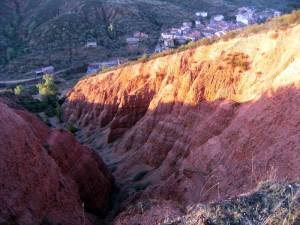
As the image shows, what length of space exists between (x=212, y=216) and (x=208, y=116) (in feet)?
Result: 67.2

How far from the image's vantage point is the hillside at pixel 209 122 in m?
19.5

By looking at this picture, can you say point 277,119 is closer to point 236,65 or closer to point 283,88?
point 283,88

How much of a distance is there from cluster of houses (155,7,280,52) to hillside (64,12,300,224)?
167 ft

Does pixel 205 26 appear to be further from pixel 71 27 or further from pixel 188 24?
pixel 71 27

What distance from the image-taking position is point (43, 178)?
19.8 m

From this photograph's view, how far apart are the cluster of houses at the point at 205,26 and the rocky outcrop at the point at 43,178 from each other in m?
62.6

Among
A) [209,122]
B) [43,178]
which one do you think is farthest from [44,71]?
[43,178]

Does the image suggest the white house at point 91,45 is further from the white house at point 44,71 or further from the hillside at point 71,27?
the white house at point 44,71

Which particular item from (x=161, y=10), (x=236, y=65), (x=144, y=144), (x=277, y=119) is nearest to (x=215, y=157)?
(x=277, y=119)

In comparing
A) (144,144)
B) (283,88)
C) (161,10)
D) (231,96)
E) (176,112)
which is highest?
(283,88)

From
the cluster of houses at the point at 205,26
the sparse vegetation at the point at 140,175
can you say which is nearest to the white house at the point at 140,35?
the cluster of houses at the point at 205,26

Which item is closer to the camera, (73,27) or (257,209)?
(257,209)

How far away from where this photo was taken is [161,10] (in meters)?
119

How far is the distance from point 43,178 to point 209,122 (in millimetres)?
11007
